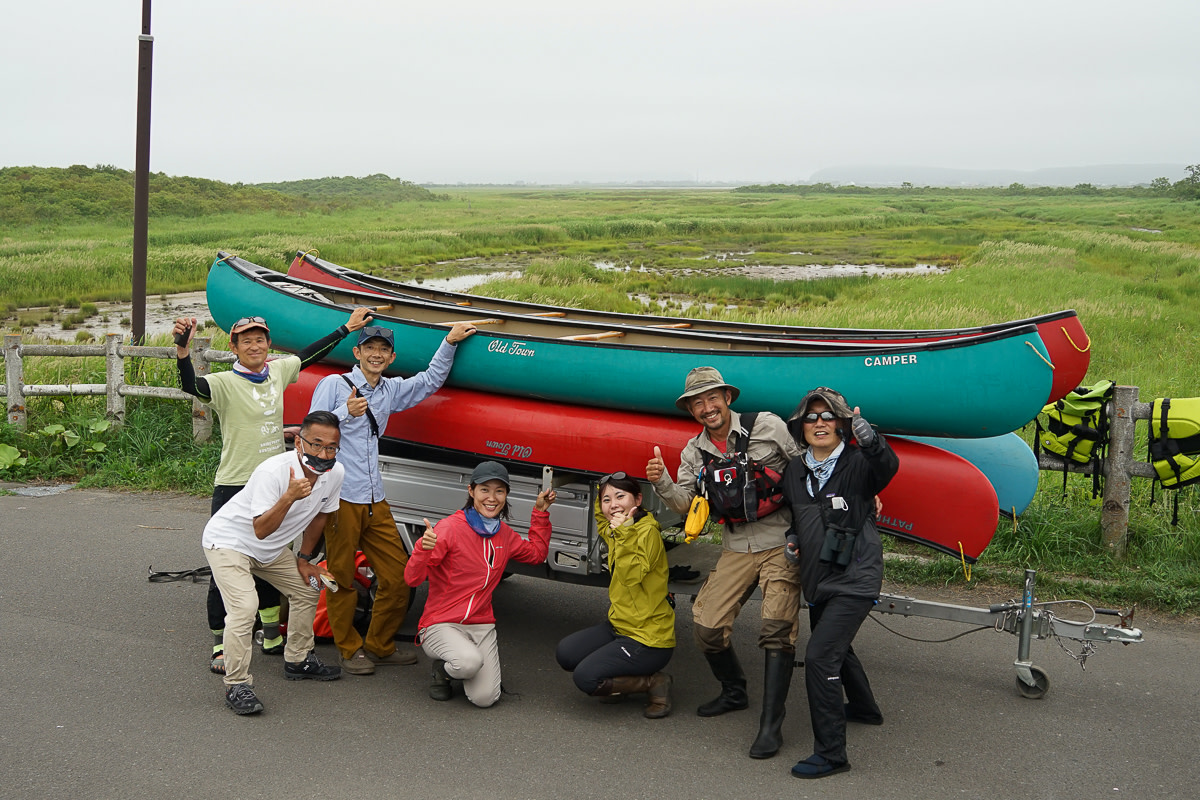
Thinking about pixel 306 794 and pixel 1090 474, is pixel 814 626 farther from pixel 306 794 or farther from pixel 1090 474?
pixel 1090 474

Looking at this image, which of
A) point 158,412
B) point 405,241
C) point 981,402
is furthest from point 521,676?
point 405,241

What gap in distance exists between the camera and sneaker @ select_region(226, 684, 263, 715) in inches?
189

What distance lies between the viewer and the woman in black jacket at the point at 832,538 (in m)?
4.29

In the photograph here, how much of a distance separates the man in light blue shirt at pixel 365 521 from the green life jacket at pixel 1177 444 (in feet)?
14.2

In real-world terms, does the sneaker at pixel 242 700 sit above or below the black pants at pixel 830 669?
below

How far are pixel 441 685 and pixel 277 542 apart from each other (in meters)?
1.08

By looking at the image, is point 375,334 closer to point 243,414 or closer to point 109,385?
point 243,414

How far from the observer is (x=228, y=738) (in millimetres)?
4535

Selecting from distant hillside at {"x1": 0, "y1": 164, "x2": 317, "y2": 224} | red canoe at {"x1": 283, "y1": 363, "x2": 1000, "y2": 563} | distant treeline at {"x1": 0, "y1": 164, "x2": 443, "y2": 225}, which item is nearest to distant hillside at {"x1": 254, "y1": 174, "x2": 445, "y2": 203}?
distant treeline at {"x1": 0, "y1": 164, "x2": 443, "y2": 225}

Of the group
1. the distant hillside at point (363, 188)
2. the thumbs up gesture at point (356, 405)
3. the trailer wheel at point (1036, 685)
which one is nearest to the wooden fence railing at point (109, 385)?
the thumbs up gesture at point (356, 405)

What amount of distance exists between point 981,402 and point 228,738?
12.7ft

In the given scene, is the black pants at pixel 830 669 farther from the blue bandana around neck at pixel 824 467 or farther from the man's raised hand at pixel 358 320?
the man's raised hand at pixel 358 320

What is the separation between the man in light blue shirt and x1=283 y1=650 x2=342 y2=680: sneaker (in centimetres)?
13

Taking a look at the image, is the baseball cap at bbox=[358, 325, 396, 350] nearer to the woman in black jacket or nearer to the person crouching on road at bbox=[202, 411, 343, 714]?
the person crouching on road at bbox=[202, 411, 343, 714]
